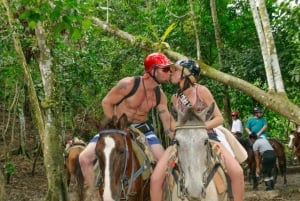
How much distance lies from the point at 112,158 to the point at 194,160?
859 millimetres

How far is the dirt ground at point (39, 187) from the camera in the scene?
45.8 ft

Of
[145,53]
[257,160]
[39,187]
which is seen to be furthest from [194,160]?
[39,187]

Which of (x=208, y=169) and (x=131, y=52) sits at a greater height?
(x=131, y=52)

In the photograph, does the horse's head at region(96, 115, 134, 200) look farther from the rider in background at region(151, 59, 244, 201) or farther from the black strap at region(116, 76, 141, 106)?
the black strap at region(116, 76, 141, 106)

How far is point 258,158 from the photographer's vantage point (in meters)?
15.5

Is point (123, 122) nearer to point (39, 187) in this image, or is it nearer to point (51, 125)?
point (51, 125)

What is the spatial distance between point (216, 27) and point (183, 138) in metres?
13.3

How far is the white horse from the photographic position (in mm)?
5160

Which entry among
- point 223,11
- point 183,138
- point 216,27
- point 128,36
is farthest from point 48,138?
point 223,11

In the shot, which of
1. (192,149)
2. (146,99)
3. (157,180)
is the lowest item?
(157,180)

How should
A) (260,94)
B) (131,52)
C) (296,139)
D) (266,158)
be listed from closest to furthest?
(260,94)
(266,158)
(296,139)
(131,52)

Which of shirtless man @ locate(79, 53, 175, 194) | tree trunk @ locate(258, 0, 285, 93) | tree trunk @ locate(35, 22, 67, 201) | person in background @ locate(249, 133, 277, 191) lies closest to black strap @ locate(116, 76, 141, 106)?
shirtless man @ locate(79, 53, 175, 194)

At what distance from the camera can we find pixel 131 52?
716 inches

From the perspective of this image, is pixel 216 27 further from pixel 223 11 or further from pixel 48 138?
pixel 48 138
